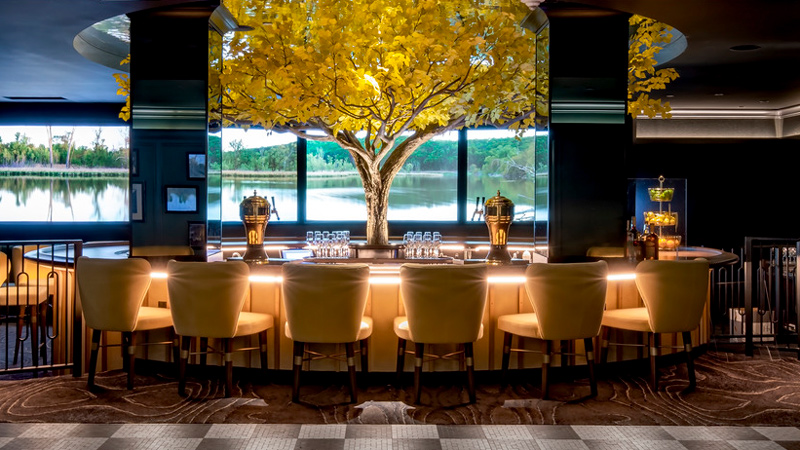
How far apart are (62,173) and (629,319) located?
950cm

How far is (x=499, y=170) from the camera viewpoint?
11.0 metres

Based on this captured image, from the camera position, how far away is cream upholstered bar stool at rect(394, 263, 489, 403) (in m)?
4.47

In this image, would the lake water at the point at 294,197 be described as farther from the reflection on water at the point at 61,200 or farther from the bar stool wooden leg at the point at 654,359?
the bar stool wooden leg at the point at 654,359

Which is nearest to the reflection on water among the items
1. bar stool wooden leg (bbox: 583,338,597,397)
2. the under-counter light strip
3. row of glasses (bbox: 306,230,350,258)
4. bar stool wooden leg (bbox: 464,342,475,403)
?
row of glasses (bbox: 306,230,350,258)

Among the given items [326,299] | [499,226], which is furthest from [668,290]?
[326,299]

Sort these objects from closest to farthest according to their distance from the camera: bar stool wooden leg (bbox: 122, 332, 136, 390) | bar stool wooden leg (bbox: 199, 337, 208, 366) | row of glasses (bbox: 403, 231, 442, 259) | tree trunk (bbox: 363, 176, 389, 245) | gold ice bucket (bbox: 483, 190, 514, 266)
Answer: bar stool wooden leg (bbox: 122, 332, 136, 390), bar stool wooden leg (bbox: 199, 337, 208, 366), gold ice bucket (bbox: 483, 190, 514, 266), row of glasses (bbox: 403, 231, 442, 259), tree trunk (bbox: 363, 176, 389, 245)

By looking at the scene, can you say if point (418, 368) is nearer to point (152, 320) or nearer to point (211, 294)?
point (211, 294)

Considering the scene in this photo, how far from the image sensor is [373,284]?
516 centimetres

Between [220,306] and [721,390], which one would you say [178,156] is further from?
[721,390]

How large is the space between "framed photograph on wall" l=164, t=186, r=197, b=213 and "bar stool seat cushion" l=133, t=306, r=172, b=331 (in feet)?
2.89

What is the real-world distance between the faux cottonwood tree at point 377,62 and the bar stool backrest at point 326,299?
5.15ft

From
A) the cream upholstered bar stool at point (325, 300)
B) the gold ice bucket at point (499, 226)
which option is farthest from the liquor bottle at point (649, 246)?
the cream upholstered bar stool at point (325, 300)

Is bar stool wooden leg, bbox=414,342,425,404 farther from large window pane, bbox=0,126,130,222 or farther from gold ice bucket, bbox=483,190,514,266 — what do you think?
large window pane, bbox=0,126,130,222

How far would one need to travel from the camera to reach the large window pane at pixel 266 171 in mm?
10898
